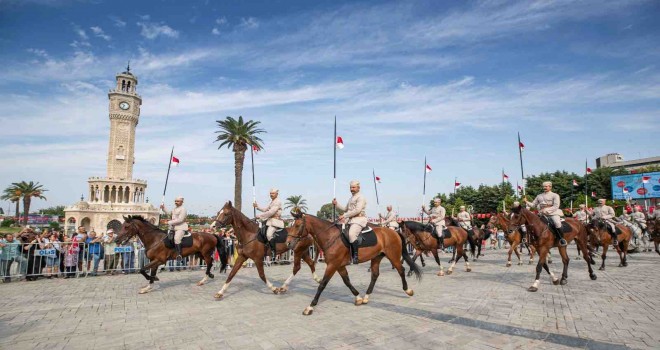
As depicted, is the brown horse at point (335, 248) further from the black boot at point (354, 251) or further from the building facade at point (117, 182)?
the building facade at point (117, 182)

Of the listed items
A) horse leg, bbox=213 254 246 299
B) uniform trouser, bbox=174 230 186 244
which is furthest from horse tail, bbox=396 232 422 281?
uniform trouser, bbox=174 230 186 244

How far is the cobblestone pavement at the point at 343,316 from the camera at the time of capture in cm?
585

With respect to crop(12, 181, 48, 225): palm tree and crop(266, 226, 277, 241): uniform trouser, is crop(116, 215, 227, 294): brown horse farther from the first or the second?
crop(12, 181, 48, 225): palm tree

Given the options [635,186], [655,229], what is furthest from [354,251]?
[635,186]

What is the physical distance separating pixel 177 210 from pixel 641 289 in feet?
46.1

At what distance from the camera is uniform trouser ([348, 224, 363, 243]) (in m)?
8.74

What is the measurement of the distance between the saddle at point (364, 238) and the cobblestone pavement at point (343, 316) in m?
1.48

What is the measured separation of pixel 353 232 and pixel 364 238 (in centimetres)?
42

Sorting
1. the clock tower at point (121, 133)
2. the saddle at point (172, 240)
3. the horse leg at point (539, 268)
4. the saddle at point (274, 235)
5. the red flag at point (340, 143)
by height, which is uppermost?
the clock tower at point (121, 133)

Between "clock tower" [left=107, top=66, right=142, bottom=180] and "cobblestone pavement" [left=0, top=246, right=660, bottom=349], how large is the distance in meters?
81.6

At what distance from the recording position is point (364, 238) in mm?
9000

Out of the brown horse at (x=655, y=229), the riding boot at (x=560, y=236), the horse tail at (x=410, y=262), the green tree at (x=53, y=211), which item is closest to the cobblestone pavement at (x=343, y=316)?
the horse tail at (x=410, y=262)

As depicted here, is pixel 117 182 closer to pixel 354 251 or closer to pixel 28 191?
pixel 28 191

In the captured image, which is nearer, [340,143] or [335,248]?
[335,248]
